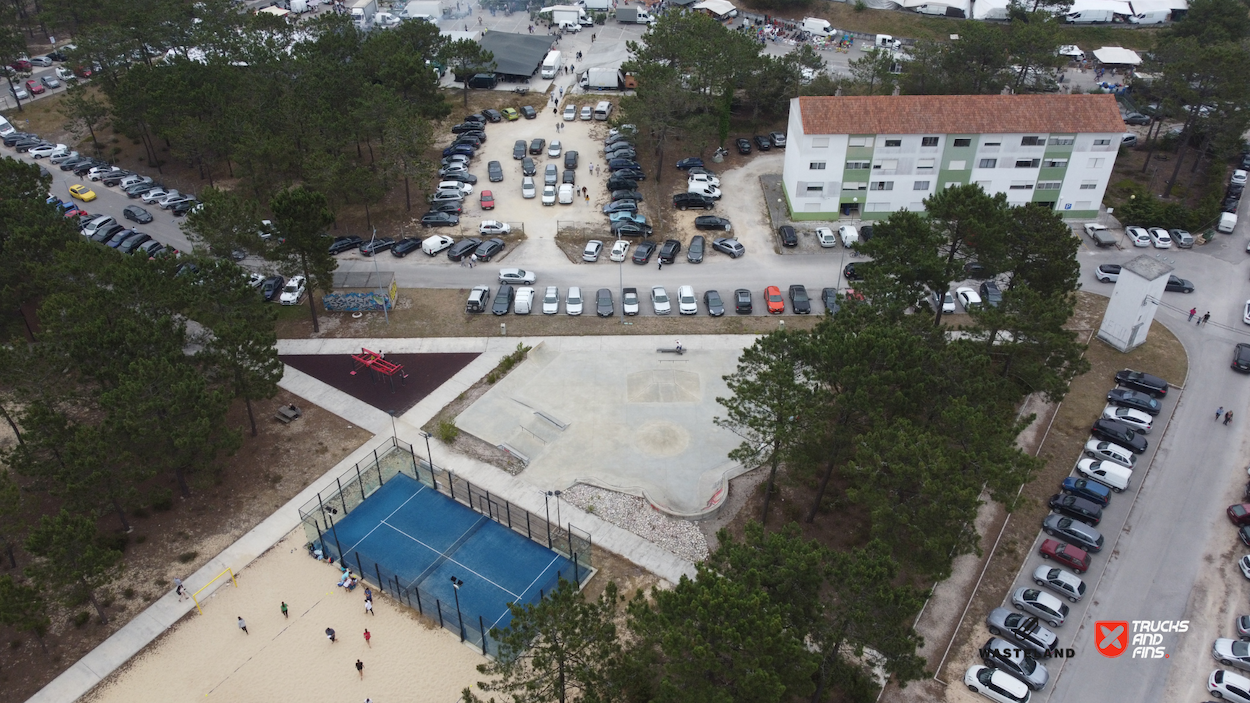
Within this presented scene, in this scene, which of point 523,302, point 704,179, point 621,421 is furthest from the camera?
point 704,179

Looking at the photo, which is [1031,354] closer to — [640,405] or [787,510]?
[787,510]

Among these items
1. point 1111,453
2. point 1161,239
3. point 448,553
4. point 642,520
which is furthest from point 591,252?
point 1161,239

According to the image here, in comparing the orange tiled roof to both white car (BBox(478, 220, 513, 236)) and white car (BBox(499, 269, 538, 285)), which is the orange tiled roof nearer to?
white car (BBox(499, 269, 538, 285))

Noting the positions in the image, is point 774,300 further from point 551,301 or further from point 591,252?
point 551,301

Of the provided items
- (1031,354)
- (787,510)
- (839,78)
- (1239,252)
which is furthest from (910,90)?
(787,510)

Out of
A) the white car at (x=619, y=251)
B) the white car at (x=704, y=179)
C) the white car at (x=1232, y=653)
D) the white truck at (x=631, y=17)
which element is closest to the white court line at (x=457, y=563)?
the white car at (x=619, y=251)

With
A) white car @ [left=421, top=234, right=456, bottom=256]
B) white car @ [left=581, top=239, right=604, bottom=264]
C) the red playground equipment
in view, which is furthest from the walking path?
white car @ [left=421, top=234, right=456, bottom=256]
